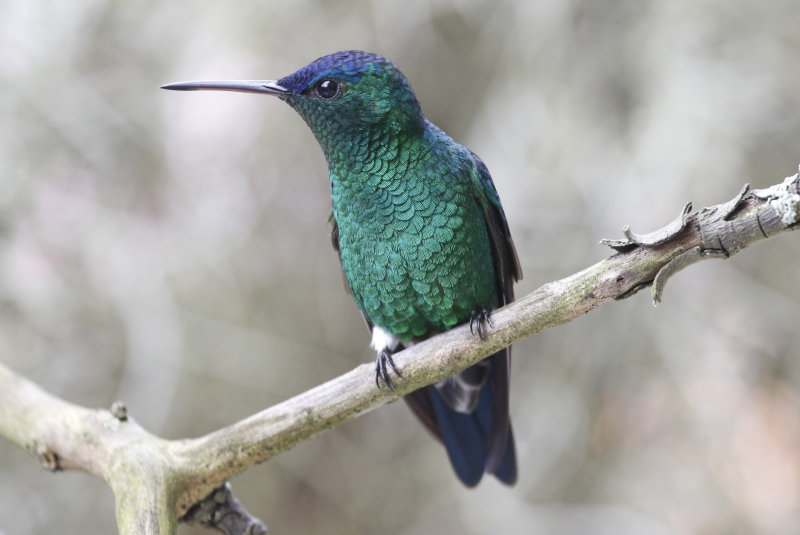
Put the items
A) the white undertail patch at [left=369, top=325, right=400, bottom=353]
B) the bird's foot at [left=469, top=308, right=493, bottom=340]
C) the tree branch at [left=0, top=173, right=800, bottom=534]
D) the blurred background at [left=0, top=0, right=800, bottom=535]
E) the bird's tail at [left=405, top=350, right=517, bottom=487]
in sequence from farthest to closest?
the blurred background at [left=0, top=0, right=800, bottom=535] < the bird's tail at [left=405, top=350, right=517, bottom=487] < the white undertail patch at [left=369, top=325, right=400, bottom=353] < the bird's foot at [left=469, top=308, right=493, bottom=340] < the tree branch at [left=0, top=173, right=800, bottom=534]

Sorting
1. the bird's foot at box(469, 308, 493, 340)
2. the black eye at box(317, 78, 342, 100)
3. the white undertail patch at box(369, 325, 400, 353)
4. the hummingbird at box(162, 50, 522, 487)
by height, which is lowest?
the bird's foot at box(469, 308, 493, 340)

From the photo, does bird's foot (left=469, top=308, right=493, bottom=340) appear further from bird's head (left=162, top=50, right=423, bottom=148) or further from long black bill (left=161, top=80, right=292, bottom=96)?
long black bill (left=161, top=80, right=292, bottom=96)

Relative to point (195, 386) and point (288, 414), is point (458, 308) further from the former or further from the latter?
point (195, 386)

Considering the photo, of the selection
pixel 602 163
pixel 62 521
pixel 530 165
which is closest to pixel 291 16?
pixel 530 165

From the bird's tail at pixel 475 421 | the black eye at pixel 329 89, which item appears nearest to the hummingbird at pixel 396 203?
the black eye at pixel 329 89

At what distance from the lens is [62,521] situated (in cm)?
335

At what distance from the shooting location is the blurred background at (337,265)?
308 centimetres

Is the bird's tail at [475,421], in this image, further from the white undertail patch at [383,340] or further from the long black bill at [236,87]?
the long black bill at [236,87]

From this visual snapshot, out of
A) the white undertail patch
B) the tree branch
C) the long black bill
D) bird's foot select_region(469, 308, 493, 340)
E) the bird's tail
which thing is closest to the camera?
the tree branch

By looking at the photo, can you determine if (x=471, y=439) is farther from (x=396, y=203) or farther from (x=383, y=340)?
(x=396, y=203)

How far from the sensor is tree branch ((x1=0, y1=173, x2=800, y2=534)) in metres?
1.51

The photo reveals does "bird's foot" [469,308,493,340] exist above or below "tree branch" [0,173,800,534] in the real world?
above

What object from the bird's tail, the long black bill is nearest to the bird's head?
the long black bill

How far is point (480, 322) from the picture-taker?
1.94 m
